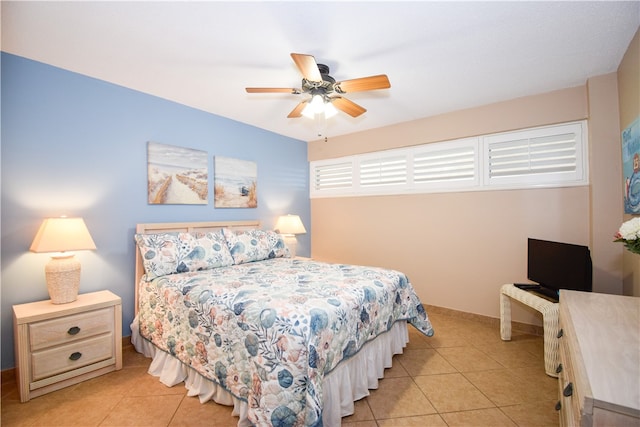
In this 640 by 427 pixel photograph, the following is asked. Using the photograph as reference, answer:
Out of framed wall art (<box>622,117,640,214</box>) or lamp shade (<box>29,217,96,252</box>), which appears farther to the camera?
lamp shade (<box>29,217,96,252</box>)

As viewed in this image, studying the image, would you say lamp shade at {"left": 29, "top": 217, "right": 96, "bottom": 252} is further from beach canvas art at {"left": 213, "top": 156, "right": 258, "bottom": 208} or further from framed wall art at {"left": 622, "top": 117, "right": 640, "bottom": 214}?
framed wall art at {"left": 622, "top": 117, "right": 640, "bottom": 214}

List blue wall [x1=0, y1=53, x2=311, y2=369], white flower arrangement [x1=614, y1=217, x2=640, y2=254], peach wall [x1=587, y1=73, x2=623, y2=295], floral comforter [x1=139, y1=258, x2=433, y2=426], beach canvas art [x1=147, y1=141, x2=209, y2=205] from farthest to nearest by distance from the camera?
beach canvas art [x1=147, y1=141, x2=209, y2=205], peach wall [x1=587, y1=73, x2=623, y2=295], blue wall [x1=0, y1=53, x2=311, y2=369], floral comforter [x1=139, y1=258, x2=433, y2=426], white flower arrangement [x1=614, y1=217, x2=640, y2=254]

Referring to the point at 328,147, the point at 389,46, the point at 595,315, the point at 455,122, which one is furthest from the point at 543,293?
the point at 328,147

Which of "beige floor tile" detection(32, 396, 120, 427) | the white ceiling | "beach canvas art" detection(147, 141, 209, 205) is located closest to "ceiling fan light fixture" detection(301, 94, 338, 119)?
the white ceiling

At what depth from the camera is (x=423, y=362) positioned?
2430 mm

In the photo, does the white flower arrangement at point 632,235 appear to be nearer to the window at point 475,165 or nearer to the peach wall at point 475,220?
the peach wall at point 475,220

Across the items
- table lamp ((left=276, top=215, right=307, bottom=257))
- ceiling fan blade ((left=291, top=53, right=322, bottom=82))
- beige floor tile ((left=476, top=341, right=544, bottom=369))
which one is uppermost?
ceiling fan blade ((left=291, top=53, right=322, bottom=82))

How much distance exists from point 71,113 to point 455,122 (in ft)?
12.9

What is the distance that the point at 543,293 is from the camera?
2.49m

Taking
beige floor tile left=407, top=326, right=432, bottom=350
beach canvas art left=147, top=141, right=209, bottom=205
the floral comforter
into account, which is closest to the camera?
the floral comforter

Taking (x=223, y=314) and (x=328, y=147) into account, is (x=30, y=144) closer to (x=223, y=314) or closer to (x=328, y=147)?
(x=223, y=314)

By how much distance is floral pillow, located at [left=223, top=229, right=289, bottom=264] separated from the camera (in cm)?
306

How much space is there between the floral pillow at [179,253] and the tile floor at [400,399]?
839mm

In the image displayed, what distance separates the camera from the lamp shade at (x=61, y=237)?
6.66 feet
